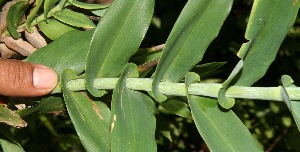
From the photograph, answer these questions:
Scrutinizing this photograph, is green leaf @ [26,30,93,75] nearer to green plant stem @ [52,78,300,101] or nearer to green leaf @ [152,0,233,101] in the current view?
green plant stem @ [52,78,300,101]

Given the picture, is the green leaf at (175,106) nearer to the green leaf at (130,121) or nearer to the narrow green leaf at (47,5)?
the green leaf at (130,121)

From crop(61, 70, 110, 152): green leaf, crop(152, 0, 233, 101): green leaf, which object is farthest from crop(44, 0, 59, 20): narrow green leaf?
crop(152, 0, 233, 101): green leaf

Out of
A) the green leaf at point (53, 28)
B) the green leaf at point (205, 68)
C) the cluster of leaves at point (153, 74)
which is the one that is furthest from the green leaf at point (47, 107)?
the green leaf at point (205, 68)

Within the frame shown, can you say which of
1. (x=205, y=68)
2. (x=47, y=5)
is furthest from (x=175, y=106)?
(x=47, y=5)

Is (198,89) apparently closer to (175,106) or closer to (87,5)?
(175,106)

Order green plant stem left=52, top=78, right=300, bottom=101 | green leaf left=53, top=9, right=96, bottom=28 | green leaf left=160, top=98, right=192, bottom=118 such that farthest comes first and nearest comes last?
green leaf left=53, top=9, right=96, bottom=28
green leaf left=160, top=98, right=192, bottom=118
green plant stem left=52, top=78, right=300, bottom=101

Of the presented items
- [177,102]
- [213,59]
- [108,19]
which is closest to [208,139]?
[177,102]
